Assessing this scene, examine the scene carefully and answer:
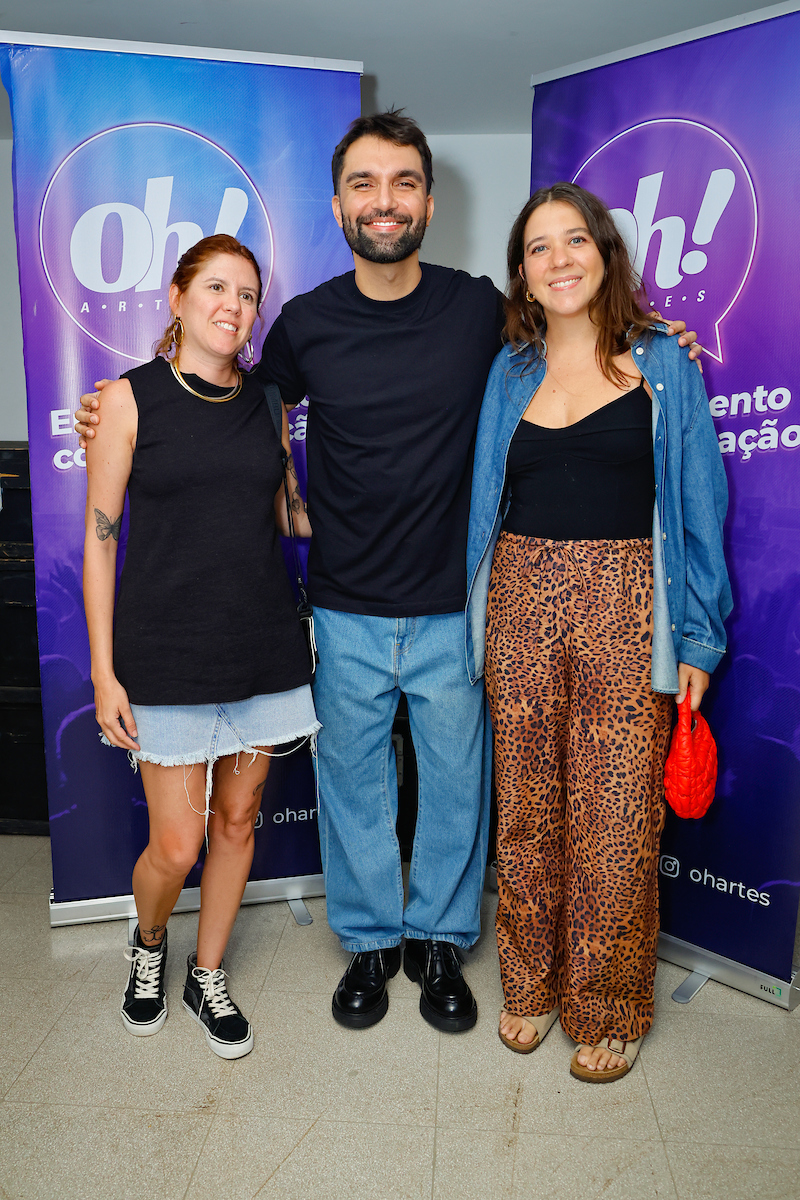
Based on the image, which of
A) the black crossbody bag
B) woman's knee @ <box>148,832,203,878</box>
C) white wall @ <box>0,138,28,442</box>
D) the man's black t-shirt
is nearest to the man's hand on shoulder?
the black crossbody bag

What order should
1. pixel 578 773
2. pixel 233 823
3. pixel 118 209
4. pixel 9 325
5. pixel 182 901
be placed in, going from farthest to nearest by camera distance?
pixel 9 325 → pixel 182 901 → pixel 118 209 → pixel 233 823 → pixel 578 773

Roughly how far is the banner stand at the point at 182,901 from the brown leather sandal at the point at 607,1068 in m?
0.95

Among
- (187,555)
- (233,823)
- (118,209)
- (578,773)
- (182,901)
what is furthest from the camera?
(182,901)

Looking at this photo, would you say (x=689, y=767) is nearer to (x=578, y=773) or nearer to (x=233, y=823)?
(x=578, y=773)

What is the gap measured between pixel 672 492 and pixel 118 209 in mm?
1587

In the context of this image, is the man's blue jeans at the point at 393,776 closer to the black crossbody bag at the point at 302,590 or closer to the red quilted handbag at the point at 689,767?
the black crossbody bag at the point at 302,590

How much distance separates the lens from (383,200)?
1816mm

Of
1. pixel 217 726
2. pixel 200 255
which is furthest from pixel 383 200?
pixel 217 726

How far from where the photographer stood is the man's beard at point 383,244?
180 centimetres

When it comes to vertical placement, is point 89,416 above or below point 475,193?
below

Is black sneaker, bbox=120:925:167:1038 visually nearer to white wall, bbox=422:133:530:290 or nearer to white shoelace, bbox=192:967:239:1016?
white shoelace, bbox=192:967:239:1016

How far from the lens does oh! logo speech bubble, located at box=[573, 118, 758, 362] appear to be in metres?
1.98

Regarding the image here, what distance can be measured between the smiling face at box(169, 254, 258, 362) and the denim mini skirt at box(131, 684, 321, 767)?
0.74m

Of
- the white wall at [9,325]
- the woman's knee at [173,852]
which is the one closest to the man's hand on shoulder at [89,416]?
the woman's knee at [173,852]
